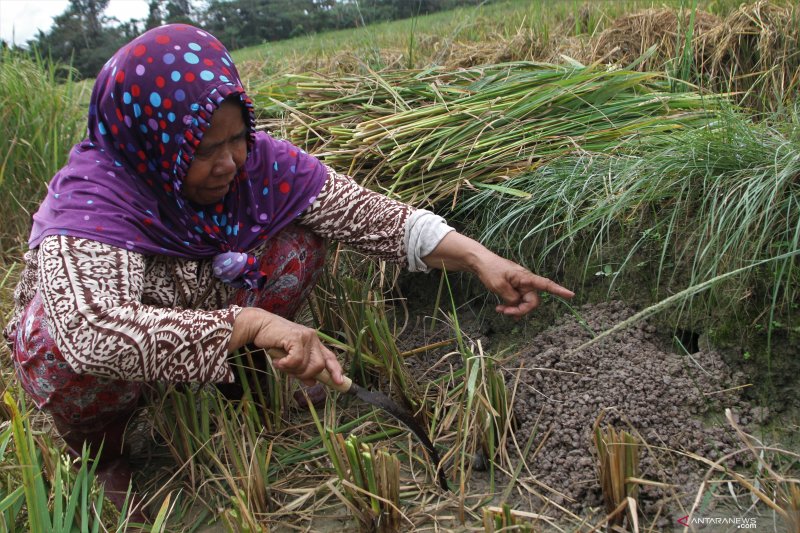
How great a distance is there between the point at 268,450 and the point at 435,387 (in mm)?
558

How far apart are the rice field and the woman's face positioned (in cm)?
52

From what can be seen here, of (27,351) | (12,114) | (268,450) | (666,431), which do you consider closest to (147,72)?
(27,351)

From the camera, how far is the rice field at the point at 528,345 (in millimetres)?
1649

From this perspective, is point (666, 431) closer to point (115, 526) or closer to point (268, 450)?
point (268, 450)

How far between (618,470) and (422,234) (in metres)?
0.90

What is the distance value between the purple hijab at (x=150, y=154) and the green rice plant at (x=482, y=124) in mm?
838

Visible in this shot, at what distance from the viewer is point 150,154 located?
72.2 inches

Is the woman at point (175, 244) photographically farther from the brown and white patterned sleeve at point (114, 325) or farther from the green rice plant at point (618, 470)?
the green rice plant at point (618, 470)

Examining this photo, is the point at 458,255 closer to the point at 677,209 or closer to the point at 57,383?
the point at 677,209

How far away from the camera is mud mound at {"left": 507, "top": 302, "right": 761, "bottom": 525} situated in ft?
5.60

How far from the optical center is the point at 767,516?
5.16ft

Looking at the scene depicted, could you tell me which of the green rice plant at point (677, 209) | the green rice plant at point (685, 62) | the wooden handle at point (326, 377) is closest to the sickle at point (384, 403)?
the wooden handle at point (326, 377)

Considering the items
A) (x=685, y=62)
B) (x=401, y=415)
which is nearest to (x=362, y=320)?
(x=401, y=415)

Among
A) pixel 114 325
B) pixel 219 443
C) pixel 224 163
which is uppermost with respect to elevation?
pixel 224 163
